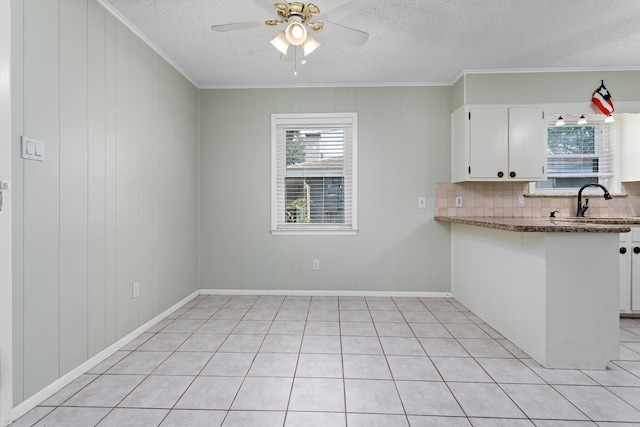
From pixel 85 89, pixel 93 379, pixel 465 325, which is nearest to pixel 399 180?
pixel 465 325

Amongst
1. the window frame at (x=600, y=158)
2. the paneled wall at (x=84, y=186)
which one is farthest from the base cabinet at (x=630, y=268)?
the paneled wall at (x=84, y=186)

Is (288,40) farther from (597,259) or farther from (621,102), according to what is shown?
(621,102)

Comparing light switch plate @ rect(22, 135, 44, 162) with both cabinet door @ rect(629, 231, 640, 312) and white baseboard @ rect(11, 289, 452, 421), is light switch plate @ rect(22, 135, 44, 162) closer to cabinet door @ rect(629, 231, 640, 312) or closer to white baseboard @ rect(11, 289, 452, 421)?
white baseboard @ rect(11, 289, 452, 421)

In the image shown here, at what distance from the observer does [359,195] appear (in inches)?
152

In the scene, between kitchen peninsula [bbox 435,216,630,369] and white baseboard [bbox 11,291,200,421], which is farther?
kitchen peninsula [bbox 435,216,630,369]

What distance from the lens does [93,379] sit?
2.01m

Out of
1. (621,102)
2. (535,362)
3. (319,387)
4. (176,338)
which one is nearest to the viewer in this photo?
(319,387)

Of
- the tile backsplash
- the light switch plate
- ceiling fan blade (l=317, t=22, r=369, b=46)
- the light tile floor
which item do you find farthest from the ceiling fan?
the tile backsplash

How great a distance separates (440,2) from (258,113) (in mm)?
2256

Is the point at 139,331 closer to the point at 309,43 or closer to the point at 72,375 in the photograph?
the point at 72,375

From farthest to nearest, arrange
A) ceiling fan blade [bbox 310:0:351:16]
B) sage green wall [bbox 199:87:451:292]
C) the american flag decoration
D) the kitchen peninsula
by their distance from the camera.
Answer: sage green wall [bbox 199:87:451:292] < the american flag decoration < the kitchen peninsula < ceiling fan blade [bbox 310:0:351:16]

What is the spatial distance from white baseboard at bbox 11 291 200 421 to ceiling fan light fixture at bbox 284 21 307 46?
242 cm

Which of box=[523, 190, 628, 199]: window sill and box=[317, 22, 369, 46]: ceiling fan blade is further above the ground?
box=[317, 22, 369, 46]: ceiling fan blade

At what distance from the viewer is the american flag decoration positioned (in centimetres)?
336
